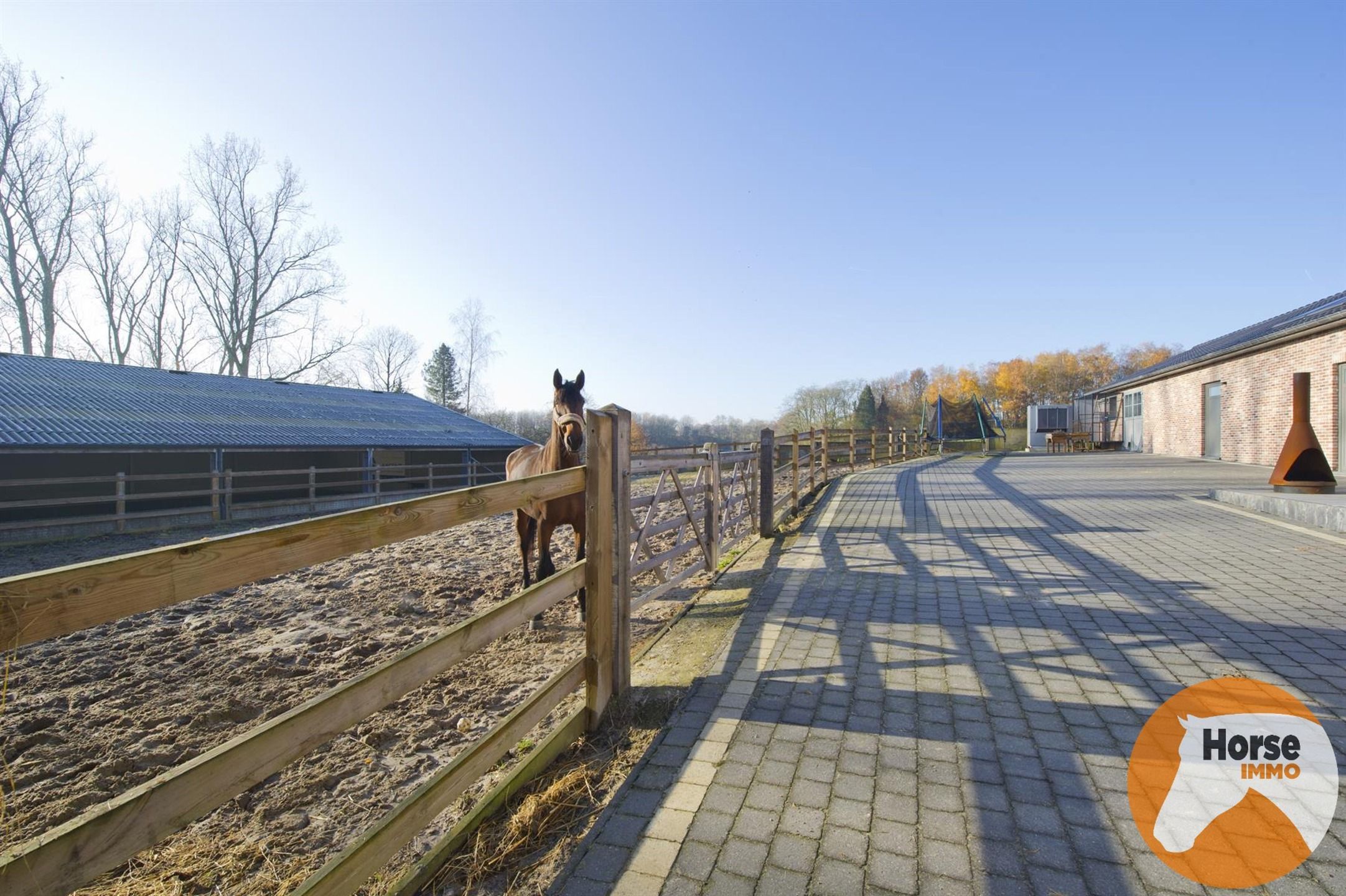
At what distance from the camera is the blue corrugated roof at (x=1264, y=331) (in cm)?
1289

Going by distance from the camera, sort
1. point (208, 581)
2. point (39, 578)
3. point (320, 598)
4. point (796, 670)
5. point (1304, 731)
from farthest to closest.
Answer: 1. point (320, 598)
2. point (796, 670)
3. point (1304, 731)
4. point (208, 581)
5. point (39, 578)

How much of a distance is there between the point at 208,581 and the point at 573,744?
6.11 feet

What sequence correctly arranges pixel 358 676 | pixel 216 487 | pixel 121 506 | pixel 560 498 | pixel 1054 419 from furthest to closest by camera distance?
pixel 1054 419
pixel 216 487
pixel 121 506
pixel 560 498
pixel 358 676

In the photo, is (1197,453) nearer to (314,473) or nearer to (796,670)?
(796,670)

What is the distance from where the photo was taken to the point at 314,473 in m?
15.7

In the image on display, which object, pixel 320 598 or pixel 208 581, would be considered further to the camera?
pixel 320 598

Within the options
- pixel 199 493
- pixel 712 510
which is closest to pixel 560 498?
pixel 712 510

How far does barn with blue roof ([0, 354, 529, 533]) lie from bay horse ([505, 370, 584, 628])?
10933 mm

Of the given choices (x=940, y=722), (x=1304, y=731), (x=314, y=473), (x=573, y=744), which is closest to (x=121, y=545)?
(x=314, y=473)

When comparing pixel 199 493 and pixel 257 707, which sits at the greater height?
pixel 199 493

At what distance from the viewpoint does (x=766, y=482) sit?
7590 millimetres

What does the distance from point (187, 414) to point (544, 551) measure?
1686 centimetres

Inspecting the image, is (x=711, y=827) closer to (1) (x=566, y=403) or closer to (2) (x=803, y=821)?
(2) (x=803, y=821)

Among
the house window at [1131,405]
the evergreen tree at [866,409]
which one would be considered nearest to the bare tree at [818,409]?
the evergreen tree at [866,409]
